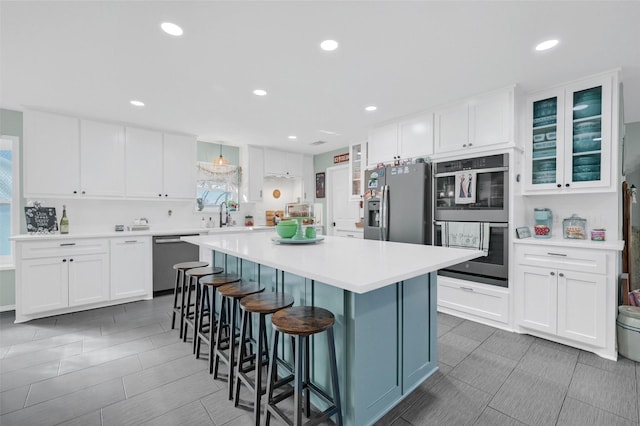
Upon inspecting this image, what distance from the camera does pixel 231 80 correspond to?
9.14ft

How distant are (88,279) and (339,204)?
4.26 m

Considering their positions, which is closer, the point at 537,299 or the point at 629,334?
the point at 629,334

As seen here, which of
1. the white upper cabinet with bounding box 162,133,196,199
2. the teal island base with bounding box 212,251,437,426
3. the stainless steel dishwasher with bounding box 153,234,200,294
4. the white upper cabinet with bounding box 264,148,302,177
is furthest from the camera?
the white upper cabinet with bounding box 264,148,302,177

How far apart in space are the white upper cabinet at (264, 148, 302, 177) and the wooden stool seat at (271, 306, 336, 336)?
14.5 ft

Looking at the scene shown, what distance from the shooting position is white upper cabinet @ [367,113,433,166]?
356cm

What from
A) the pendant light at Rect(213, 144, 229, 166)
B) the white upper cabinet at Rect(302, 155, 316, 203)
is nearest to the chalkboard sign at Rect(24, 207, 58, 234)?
the pendant light at Rect(213, 144, 229, 166)

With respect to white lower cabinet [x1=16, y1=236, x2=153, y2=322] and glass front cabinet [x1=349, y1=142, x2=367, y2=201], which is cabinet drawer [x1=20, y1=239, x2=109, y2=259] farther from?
glass front cabinet [x1=349, y1=142, x2=367, y2=201]

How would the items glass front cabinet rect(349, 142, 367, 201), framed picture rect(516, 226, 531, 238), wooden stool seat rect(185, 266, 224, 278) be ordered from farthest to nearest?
glass front cabinet rect(349, 142, 367, 201) → framed picture rect(516, 226, 531, 238) → wooden stool seat rect(185, 266, 224, 278)

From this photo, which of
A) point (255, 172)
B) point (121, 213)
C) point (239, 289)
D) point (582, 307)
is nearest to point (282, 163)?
point (255, 172)

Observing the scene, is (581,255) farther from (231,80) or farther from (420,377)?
(231,80)

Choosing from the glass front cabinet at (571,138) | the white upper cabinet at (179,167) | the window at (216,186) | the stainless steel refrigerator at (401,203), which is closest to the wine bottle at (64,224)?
the white upper cabinet at (179,167)

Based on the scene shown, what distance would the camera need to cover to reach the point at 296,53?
2.32m

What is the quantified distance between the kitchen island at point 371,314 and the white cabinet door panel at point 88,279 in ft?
9.04

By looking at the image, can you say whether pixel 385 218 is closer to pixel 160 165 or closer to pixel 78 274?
pixel 160 165
